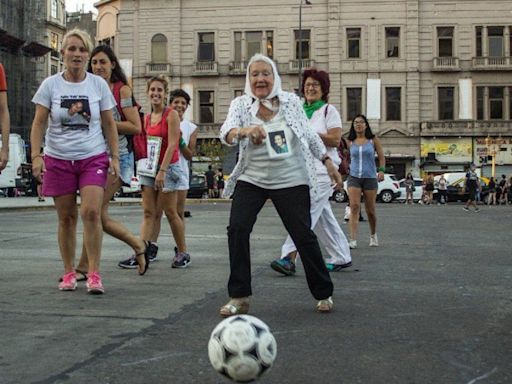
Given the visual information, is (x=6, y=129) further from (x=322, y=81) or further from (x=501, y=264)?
(x=501, y=264)

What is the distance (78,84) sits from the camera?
573 centimetres

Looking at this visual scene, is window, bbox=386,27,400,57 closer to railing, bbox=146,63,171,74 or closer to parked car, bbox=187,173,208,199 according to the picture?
railing, bbox=146,63,171,74

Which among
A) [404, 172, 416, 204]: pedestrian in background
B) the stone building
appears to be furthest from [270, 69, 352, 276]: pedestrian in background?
the stone building

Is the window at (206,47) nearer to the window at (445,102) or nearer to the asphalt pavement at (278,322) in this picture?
the window at (445,102)

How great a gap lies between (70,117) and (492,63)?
151ft

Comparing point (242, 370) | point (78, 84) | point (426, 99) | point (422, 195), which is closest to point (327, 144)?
point (78, 84)

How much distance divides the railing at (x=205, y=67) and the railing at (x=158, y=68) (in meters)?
1.87

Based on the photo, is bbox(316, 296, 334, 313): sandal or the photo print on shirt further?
the photo print on shirt

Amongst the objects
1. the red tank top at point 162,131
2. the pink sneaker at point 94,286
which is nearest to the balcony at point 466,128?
the red tank top at point 162,131

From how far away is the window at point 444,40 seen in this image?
4819 cm

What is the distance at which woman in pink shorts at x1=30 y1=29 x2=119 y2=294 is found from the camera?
223 inches

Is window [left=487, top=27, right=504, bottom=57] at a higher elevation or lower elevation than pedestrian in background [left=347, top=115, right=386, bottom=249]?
higher

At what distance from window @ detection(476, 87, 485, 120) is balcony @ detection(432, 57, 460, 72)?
6.52 feet

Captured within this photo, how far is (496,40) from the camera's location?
48.4 m
